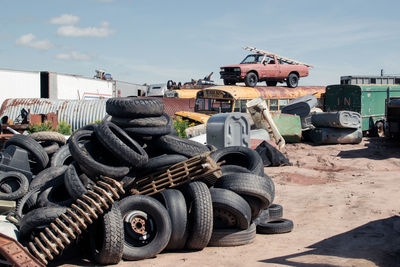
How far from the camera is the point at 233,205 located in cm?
639

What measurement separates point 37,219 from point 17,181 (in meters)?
2.02

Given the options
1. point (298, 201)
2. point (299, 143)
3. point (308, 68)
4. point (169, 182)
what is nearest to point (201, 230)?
point (169, 182)

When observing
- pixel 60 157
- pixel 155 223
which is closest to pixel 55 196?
pixel 60 157

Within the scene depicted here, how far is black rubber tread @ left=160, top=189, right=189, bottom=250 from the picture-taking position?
6.21 meters

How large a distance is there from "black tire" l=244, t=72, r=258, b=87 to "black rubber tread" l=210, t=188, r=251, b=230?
54.2 ft

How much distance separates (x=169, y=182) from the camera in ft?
21.8

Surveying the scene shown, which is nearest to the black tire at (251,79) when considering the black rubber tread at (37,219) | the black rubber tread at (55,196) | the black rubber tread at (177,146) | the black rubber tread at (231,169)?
the black rubber tread at (231,169)

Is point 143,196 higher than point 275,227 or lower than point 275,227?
higher

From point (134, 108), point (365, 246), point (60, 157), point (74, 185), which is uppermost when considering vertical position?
point (134, 108)

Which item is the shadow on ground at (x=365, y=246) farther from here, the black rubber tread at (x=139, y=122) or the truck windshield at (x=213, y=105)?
the truck windshield at (x=213, y=105)

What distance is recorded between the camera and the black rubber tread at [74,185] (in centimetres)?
622

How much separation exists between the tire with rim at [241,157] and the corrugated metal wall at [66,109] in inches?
362

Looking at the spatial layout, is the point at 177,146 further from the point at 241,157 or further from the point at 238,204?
the point at 238,204

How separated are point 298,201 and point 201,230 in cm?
385
